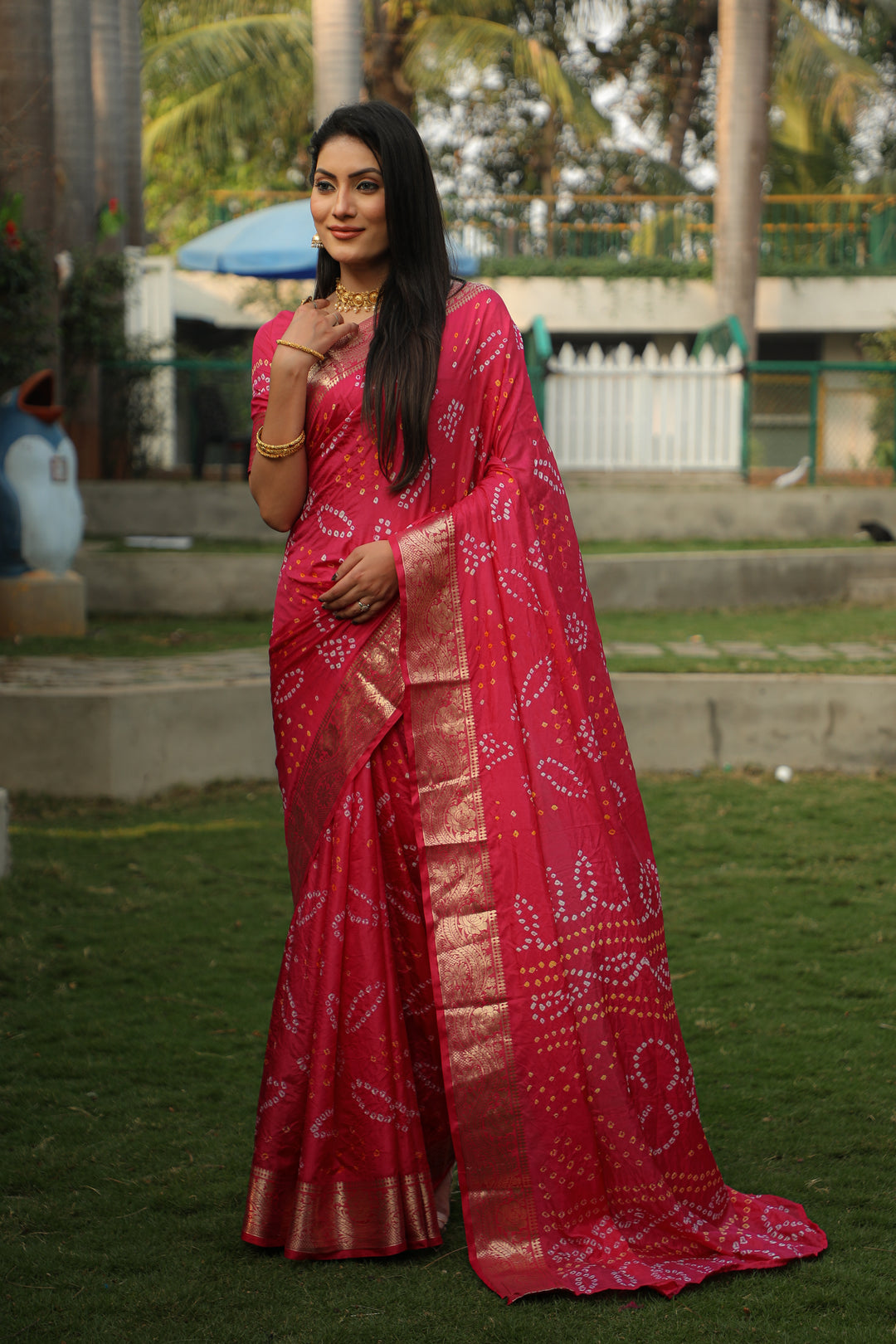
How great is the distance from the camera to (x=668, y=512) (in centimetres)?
1062

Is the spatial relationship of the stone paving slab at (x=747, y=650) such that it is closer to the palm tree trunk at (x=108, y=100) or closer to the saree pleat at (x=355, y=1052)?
the saree pleat at (x=355, y=1052)

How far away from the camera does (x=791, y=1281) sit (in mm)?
2238

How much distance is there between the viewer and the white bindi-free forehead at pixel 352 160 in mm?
2307

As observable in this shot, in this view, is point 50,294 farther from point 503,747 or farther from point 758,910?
point 503,747

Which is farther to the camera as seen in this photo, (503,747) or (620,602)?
(620,602)

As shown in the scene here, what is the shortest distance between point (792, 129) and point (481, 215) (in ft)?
17.6

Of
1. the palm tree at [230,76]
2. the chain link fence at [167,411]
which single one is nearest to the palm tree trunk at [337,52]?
the chain link fence at [167,411]

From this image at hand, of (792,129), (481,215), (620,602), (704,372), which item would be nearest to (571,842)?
(620,602)

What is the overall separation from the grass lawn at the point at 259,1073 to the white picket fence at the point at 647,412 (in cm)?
686

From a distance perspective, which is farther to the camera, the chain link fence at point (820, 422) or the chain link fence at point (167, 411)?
the chain link fence at point (820, 422)

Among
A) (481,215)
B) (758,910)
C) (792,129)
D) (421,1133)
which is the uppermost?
(792,129)

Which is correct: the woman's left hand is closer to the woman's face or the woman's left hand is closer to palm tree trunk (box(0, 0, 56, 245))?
the woman's face

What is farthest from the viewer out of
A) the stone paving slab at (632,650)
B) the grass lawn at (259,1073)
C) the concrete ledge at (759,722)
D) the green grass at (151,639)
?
the green grass at (151,639)

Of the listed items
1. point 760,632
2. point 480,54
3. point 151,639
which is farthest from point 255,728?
point 480,54
